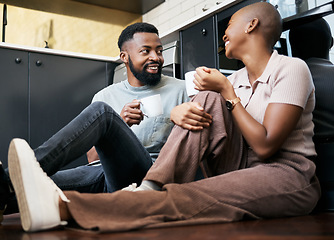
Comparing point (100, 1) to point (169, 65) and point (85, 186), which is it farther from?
point (85, 186)

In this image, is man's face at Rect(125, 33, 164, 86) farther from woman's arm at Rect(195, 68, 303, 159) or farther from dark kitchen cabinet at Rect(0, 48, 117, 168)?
dark kitchen cabinet at Rect(0, 48, 117, 168)

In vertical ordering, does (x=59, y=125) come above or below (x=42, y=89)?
below

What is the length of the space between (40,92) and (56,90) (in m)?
0.11

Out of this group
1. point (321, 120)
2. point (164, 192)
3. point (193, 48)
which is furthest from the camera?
point (193, 48)

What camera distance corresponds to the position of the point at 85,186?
5.19 feet

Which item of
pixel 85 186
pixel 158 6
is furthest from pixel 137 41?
pixel 158 6

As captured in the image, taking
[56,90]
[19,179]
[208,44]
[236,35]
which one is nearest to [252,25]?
[236,35]

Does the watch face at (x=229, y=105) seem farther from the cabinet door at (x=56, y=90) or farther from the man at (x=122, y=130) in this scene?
the cabinet door at (x=56, y=90)

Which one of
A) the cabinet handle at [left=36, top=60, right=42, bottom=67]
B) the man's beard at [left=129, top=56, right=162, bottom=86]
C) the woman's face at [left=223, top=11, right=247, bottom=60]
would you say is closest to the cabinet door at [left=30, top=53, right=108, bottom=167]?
the cabinet handle at [left=36, top=60, right=42, bottom=67]

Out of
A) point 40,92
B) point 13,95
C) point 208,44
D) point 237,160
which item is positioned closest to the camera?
point 237,160

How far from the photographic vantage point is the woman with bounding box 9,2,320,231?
946 millimetres

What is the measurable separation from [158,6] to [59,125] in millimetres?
1560

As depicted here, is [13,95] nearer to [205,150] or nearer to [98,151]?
[98,151]

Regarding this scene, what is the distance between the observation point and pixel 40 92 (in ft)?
9.35
